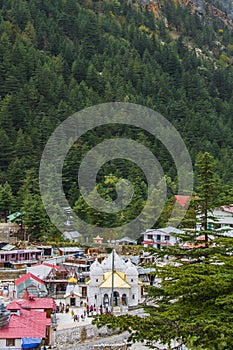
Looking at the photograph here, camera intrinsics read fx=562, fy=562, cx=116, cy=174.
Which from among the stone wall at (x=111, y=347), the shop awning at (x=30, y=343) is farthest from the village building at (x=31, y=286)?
the stone wall at (x=111, y=347)

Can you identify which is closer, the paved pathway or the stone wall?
the stone wall

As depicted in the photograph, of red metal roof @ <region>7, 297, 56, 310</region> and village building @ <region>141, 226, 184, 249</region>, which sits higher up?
village building @ <region>141, 226, 184, 249</region>

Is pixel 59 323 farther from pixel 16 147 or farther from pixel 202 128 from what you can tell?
pixel 202 128

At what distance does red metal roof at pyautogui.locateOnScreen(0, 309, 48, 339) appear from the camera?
75.6 feet

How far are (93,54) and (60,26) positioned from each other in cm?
879

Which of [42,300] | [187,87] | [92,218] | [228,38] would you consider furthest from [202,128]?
[228,38]

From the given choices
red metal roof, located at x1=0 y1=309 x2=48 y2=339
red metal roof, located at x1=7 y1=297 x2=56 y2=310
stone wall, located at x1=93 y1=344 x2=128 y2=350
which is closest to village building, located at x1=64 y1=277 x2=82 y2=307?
red metal roof, located at x1=7 y1=297 x2=56 y2=310

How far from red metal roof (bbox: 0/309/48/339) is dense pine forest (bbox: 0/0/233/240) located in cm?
1921

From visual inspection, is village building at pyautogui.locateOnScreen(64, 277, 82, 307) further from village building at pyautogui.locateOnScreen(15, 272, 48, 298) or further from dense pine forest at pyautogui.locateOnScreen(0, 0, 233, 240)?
dense pine forest at pyautogui.locateOnScreen(0, 0, 233, 240)

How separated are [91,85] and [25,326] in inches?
2050

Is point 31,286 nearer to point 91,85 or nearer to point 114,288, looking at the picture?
point 114,288

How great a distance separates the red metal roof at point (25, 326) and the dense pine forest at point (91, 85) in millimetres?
19206

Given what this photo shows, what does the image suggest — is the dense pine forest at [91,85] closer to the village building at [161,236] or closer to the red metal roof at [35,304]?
the village building at [161,236]

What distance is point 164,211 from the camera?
47281 mm
